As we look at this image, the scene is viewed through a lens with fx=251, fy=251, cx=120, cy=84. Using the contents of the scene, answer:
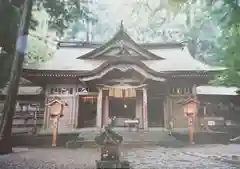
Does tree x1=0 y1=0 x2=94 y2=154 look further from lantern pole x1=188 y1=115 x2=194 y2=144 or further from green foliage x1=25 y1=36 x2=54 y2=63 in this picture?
lantern pole x1=188 y1=115 x2=194 y2=144

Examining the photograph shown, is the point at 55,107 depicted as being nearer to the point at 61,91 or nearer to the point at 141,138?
the point at 61,91

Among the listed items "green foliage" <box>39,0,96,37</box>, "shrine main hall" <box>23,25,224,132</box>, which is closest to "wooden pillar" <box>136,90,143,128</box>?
"shrine main hall" <box>23,25,224,132</box>

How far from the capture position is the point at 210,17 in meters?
2.90

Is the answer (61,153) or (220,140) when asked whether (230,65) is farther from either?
(61,153)

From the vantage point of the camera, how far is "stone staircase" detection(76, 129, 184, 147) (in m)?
2.60

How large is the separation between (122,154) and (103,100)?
0.85 meters

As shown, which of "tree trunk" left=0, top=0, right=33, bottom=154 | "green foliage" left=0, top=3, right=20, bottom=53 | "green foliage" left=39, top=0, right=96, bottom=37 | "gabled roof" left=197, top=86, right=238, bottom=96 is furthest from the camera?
"green foliage" left=39, top=0, right=96, bottom=37

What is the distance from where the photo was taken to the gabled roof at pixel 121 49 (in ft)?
10.1

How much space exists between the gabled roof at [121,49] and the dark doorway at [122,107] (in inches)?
24.1

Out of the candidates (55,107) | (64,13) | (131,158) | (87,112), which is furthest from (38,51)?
(131,158)

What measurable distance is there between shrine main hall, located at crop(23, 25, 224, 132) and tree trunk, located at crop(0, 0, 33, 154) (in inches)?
7.0

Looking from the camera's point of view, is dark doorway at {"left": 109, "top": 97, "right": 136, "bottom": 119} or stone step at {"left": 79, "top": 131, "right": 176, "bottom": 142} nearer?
stone step at {"left": 79, "top": 131, "right": 176, "bottom": 142}

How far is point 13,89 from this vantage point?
2.62m

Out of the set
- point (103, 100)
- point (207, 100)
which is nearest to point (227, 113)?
point (207, 100)
